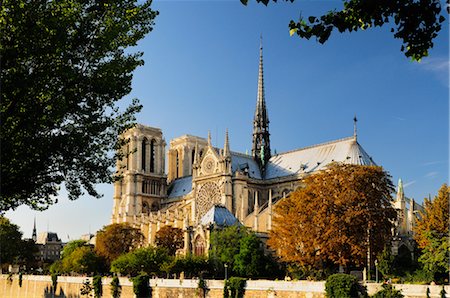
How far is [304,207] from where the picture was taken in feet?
145

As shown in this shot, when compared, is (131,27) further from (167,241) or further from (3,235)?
(3,235)

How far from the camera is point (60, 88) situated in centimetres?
1495

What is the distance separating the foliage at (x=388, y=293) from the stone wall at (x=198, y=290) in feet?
1.37

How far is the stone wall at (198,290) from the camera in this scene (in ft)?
101

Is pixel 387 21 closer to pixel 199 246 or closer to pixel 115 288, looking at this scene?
pixel 115 288

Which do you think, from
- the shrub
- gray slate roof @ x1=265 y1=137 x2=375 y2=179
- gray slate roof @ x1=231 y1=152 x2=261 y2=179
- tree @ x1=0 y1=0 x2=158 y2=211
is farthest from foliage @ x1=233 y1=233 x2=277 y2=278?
tree @ x1=0 y1=0 x2=158 y2=211

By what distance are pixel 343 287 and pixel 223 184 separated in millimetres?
43301

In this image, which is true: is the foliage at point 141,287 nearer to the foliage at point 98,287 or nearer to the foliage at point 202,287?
the foliage at point 202,287

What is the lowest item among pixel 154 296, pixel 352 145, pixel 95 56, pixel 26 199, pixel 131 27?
pixel 154 296

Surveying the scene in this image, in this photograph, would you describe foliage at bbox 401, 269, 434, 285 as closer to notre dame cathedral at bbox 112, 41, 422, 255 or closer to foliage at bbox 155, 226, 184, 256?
notre dame cathedral at bbox 112, 41, 422, 255

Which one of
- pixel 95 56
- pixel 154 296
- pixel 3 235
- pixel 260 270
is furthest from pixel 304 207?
pixel 3 235

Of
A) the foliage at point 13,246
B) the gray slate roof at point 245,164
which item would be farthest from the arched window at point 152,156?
the gray slate roof at point 245,164

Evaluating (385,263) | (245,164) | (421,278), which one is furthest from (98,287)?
(245,164)

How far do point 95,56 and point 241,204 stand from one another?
2289 inches
